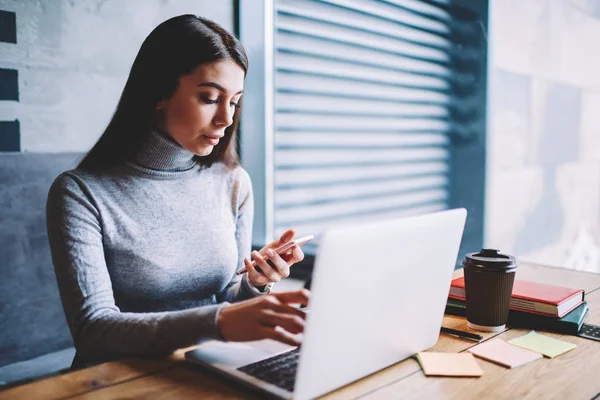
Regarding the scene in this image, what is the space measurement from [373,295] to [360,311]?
3 centimetres

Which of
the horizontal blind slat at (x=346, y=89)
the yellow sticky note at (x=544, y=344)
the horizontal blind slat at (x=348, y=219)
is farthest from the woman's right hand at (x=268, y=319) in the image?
the horizontal blind slat at (x=346, y=89)

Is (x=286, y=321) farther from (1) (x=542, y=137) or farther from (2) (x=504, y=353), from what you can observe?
(1) (x=542, y=137)

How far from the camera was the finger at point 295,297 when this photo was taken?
743 millimetres

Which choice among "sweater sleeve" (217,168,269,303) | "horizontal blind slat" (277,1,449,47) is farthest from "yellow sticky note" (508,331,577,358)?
"horizontal blind slat" (277,1,449,47)

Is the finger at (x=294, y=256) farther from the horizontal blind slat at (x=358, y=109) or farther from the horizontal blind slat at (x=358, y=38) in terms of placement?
the horizontal blind slat at (x=358, y=38)

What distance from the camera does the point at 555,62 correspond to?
2287mm

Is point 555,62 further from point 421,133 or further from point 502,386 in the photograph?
point 502,386

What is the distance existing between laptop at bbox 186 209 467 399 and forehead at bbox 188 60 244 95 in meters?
0.61

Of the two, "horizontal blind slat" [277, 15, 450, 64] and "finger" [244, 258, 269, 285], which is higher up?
"horizontal blind slat" [277, 15, 450, 64]

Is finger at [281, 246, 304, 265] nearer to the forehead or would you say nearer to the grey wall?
the forehead

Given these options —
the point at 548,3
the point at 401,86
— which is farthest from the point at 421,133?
the point at 548,3

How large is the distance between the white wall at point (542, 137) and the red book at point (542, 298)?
3.77ft

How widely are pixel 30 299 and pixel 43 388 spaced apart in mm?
1154

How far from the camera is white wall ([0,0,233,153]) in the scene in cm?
172
